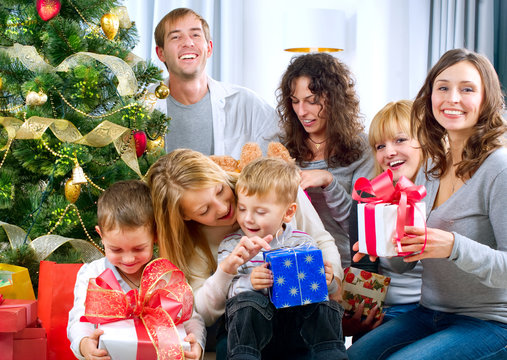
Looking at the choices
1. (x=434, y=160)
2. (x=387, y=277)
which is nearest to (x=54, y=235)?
(x=387, y=277)

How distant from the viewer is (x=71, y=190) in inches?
66.6

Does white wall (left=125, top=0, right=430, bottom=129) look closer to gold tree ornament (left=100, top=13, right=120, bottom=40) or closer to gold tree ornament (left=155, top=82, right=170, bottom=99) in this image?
gold tree ornament (left=155, top=82, right=170, bottom=99)

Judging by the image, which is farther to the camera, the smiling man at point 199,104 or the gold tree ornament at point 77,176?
the smiling man at point 199,104

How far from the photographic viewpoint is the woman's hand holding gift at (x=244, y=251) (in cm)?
141

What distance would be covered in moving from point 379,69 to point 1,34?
3283 mm

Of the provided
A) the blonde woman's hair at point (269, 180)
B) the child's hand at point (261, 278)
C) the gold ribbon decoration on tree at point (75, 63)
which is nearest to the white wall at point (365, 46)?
the gold ribbon decoration on tree at point (75, 63)

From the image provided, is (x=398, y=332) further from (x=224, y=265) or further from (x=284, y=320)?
(x=224, y=265)

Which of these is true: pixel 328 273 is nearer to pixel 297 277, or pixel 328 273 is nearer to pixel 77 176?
pixel 297 277

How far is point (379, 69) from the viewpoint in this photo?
449 centimetres

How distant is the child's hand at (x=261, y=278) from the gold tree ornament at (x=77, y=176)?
2.03ft

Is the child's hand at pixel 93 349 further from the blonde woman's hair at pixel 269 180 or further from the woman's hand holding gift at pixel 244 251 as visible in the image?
the blonde woman's hair at pixel 269 180

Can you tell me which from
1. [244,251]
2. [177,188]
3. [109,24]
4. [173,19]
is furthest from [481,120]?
[173,19]

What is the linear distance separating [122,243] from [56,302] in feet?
1.06

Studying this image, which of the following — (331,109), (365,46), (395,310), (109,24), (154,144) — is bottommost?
(395,310)
